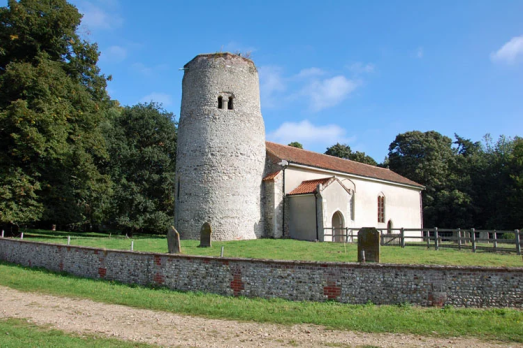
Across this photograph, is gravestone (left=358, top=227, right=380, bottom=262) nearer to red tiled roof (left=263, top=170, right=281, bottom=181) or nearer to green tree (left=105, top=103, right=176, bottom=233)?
red tiled roof (left=263, top=170, right=281, bottom=181)

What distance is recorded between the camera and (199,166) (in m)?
23.9

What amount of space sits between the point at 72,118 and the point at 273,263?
20.6 metres

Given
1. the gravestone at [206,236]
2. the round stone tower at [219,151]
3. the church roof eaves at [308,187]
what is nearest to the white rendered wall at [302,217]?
the church roof eaves at [308,187]

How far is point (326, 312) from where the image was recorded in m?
8.55

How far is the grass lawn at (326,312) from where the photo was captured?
745 centimetres

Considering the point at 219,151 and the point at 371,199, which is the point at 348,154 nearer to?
the point at 371,199

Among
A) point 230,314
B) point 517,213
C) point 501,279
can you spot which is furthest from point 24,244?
point 517,213

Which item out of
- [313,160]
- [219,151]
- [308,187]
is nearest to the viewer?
[219,151]

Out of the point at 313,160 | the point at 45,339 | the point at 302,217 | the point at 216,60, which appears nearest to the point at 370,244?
the point at 45,339

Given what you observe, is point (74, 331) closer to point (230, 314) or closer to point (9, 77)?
point (230, 314)

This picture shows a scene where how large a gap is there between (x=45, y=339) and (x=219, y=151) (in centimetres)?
1791

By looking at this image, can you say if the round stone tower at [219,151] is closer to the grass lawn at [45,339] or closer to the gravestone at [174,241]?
the gravestone at [174,241]

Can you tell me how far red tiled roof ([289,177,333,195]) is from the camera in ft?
80.4

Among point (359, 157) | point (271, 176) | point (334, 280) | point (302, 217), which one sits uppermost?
point (359, 157)
